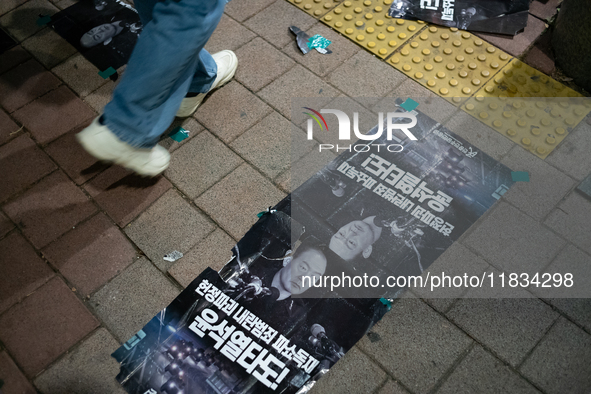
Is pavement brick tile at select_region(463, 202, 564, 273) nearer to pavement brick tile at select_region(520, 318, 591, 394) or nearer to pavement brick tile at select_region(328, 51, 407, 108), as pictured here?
pavement brick tile at select_region(520, 318, 591, 394)

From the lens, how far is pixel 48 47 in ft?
10.6

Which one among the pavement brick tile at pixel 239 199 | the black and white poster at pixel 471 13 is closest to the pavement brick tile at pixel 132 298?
the pavement brick tile at pixel 239 199

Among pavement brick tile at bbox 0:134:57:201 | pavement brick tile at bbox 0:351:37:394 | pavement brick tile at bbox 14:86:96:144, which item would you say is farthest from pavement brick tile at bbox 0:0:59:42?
pavement brick tile at bbox 0:351:37:394

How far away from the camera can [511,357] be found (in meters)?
2.13

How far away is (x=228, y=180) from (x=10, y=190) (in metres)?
1.23

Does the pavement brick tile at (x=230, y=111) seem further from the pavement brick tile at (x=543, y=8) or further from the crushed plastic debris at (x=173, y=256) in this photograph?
the pavement brick tile at (x=543, y=8)

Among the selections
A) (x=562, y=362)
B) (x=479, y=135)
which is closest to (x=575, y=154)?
(x=479, y=135)

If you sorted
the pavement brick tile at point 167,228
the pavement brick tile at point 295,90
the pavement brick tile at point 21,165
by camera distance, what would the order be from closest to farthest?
1. the pavement brick tile at point 167,228
2. the pavement brick tile at point 21,165
3. the pavement brick tile at point 295,90

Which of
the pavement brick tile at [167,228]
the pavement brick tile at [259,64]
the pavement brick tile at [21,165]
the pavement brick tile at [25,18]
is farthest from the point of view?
the pavement brick tile at [25,18]

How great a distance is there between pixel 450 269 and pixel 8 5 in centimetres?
359

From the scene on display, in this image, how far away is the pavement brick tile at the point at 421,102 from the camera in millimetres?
2857

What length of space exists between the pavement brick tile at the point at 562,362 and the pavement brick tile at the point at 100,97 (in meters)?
2.73

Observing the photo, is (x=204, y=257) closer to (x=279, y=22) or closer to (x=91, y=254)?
(x=91, y=254)

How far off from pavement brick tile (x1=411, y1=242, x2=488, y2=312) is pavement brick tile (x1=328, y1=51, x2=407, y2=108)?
42.0 inches
